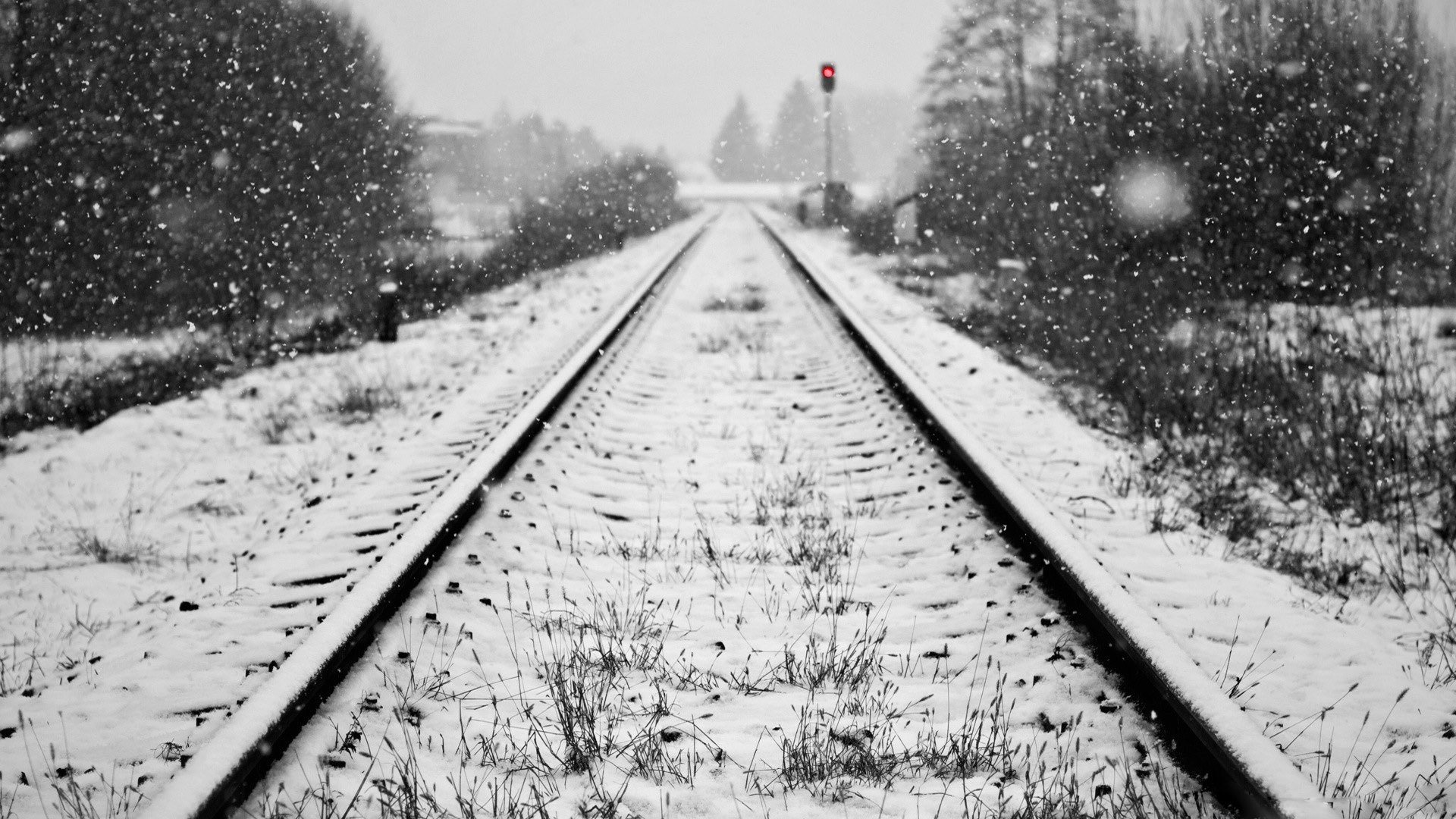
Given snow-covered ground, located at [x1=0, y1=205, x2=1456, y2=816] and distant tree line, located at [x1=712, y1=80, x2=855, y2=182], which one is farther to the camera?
distant tree line, located at [x1=712, y1=80, x2=855, y2=182]

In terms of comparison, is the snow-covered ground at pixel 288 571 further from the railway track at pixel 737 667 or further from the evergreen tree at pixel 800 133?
the evergreen tree at pixel 800 133

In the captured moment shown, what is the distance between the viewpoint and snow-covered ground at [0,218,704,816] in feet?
8.43

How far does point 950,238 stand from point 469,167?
42.1m

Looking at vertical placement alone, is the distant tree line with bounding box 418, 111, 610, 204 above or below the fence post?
above

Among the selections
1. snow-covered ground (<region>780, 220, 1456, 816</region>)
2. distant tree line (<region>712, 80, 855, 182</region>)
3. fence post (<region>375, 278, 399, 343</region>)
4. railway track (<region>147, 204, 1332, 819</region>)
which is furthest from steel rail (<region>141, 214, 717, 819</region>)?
distant tree line (<region>712, 80, 855, 182</region>)

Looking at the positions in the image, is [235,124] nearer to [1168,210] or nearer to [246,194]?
Answer: [246,194]

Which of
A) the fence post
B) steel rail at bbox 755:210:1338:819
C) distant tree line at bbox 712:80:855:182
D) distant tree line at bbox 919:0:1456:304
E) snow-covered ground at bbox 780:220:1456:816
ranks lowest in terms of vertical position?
snow-covered ground at bbox 780:220:1456:816

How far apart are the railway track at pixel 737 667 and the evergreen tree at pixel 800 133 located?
102660 mm

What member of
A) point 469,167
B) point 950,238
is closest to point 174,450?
point 950,238

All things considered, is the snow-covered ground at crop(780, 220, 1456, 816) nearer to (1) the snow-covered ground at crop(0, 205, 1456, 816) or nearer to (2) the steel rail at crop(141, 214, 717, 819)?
(1) the snow-covered ground at crop(0, 205, 1456, 816)

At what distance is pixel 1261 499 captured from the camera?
16.5 ft

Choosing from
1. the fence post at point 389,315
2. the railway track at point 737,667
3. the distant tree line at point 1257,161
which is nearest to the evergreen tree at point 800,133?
the distant tree line at point 1257,161

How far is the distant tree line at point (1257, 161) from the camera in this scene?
8.17 metres

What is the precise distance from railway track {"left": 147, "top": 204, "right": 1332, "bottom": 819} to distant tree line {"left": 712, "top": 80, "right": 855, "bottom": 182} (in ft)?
321
